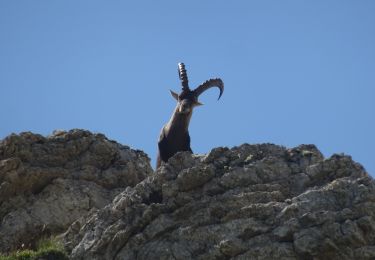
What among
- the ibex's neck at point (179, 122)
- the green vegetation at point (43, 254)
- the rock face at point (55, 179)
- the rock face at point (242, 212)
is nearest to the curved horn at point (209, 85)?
the ibex's neck at point (179, 122)

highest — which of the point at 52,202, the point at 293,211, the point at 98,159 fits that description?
the point at 98,159

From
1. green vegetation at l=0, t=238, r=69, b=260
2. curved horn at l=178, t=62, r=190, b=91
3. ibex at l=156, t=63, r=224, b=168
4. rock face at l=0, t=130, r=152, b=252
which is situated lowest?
green vegetation at l=0, t=238, r=69, b=260

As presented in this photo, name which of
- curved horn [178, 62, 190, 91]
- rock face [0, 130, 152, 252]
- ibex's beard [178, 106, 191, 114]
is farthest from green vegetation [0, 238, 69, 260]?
curved horn [178, 62, 190, 91]

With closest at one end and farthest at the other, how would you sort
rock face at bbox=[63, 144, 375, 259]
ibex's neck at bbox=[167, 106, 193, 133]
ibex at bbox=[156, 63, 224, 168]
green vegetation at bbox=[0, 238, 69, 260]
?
rock face at bbox=[63, 144, 375, 259] → green vegetation at bbox=[0, 238, 69, 260] → ibex at bbox=[156, 63, 224, 168] → ibex's neck at bbox=[167, 106, 193, 133]

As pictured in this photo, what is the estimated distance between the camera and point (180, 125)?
85.6 ft

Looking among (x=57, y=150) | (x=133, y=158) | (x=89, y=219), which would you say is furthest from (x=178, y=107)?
(x=89, y=219)

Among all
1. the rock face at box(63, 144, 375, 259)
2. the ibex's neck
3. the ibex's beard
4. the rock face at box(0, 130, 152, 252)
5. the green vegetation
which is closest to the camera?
the rock face at box(63, 144, 375, 259)

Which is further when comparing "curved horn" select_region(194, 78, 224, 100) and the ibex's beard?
"curved horn" select_region(194, 78, 224, 100)

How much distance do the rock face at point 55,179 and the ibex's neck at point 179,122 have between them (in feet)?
8.21

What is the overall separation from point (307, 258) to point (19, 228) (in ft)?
29.5

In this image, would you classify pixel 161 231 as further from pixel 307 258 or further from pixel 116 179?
pixel 116 179

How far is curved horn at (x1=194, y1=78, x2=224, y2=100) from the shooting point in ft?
91.8

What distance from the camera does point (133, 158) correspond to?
941 inches

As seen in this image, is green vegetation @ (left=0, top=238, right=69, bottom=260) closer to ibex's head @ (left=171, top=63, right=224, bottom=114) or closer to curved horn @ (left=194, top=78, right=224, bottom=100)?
ibex's head @ (left=171, top=63, right=224, bottom=114)
